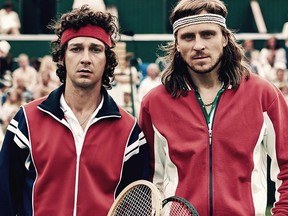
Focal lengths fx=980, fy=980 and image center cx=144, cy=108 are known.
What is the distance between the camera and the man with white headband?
5910mm

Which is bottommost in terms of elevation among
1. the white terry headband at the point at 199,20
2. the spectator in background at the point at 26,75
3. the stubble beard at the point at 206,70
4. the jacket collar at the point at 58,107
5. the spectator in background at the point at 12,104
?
the spectator in background at the point at 12,104

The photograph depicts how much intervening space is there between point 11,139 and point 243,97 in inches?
58.5

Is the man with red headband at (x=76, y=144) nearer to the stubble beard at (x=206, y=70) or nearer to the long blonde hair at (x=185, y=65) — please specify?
the long blonde hair at (x=185, y=65)

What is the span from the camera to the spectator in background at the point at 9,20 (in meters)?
23.5

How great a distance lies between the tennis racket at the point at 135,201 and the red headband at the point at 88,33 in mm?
1006

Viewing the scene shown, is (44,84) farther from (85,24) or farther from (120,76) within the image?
(85,24)

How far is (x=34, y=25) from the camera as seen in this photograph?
2555 centimetres

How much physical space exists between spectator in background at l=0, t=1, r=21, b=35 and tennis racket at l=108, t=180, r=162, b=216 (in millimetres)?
18098

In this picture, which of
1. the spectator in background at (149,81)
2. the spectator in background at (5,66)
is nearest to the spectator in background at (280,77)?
the spectator in background at (149,81)

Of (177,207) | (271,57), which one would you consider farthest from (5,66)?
(177,207)

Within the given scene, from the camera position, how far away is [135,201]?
5.85m

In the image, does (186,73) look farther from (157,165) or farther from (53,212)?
(53,212)

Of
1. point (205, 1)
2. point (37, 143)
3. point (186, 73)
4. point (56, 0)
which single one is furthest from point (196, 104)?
point (56, 0)

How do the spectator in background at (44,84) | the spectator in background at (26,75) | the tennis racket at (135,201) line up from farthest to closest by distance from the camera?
the spectator in background at (26,75) < the spectator in background at (44,84) < the tennis racket at (135,201)
